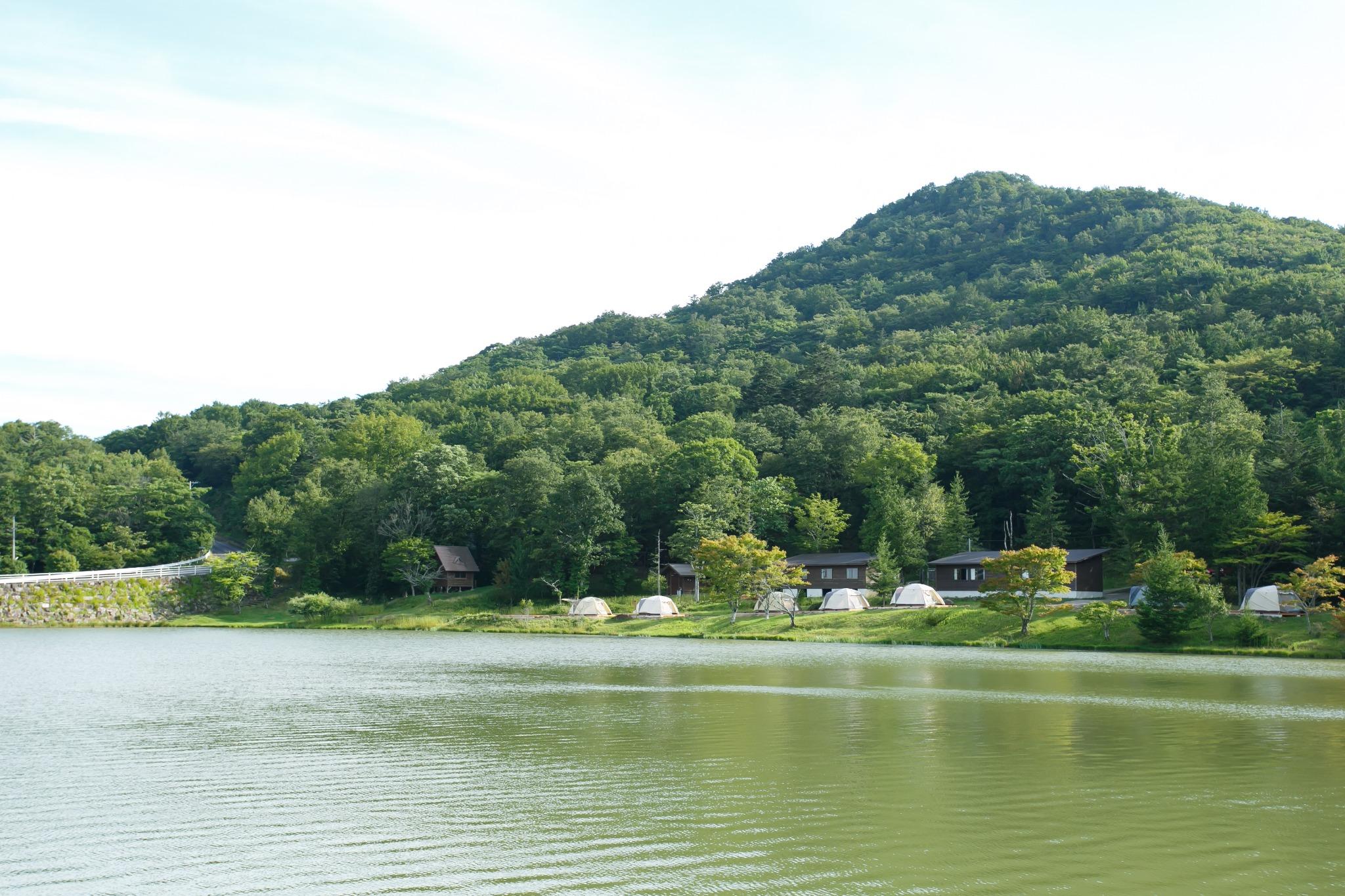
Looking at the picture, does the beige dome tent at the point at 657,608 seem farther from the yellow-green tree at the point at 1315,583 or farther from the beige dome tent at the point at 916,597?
the yellow-green tree at the point at 1315,583

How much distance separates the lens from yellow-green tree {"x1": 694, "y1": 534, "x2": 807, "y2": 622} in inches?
2368

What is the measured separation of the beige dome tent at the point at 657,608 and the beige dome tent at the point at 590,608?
223 centimetres

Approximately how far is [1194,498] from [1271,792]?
46075 mm

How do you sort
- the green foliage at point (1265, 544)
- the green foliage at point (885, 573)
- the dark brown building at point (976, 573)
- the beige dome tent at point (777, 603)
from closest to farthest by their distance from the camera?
1. the green foliage at point (1265, 544)
2. the beige dome tent at point (777, 603)
3. the dark brown building at point (976, 573)
4. the green foliage at point (885, 573)

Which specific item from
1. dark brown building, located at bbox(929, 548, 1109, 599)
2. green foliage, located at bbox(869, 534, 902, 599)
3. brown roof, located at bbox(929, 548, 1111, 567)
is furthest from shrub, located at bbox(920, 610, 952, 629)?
dark brown building, located at bbox(929, 548, 1109, 599)

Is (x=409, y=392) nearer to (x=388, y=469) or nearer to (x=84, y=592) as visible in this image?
(x=388, y=469)

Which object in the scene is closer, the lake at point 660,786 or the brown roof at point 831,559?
the lake at point 660,786

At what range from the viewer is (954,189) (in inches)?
7840

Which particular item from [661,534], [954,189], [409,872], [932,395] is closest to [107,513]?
[661,534]

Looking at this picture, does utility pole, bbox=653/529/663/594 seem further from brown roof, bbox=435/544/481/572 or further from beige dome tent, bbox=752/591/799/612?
brown roof, bbox=435/544/481/572

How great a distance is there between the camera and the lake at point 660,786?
452 inches

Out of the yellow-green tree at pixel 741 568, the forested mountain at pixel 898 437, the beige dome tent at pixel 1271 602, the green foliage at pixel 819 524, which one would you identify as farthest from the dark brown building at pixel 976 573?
the beige dome tent at pixel 1271 602

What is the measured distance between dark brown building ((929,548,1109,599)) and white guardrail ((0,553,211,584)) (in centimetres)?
4886

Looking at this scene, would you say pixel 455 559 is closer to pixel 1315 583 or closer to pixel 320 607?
pixel 320 607
